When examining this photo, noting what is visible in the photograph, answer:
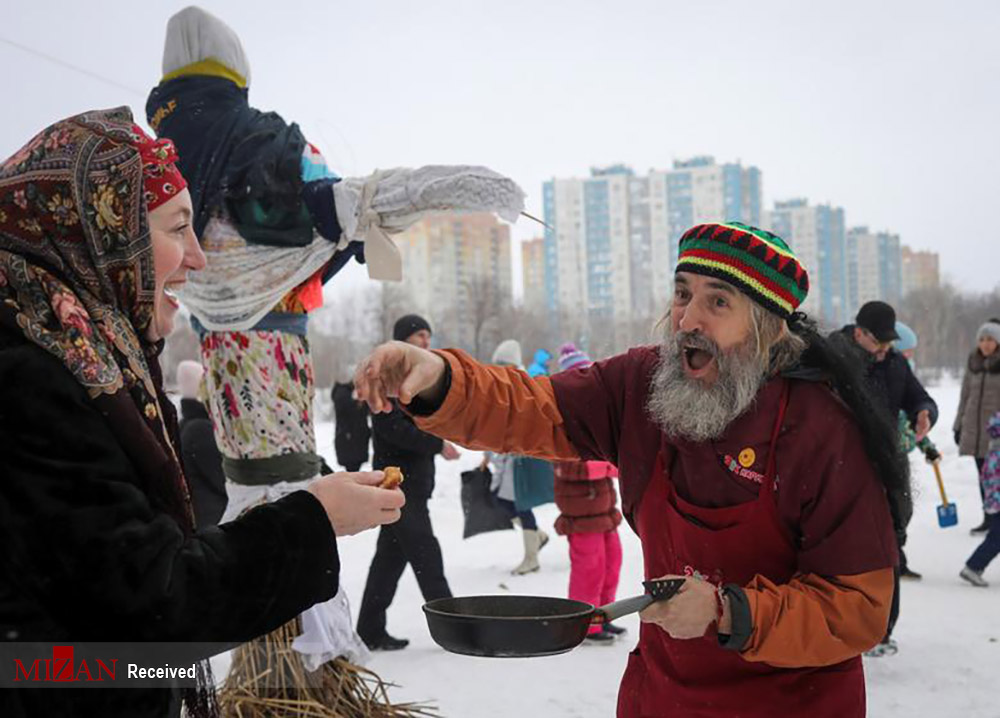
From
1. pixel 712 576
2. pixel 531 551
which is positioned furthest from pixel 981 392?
pixel 712 576

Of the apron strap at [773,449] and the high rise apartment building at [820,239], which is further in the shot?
the high rise apartment building at [820,239]

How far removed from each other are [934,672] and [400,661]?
2.98 meters

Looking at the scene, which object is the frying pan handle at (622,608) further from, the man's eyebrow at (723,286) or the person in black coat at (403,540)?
the person in black coat at (403,540)

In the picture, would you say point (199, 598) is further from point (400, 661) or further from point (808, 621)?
point (400, 661)

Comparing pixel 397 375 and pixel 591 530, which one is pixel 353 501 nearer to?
pixel 397 375

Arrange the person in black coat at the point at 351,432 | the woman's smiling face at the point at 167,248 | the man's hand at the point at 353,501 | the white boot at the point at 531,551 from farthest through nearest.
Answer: the white boot at the point at 531,551 → the person in black coat at the point at 351,432 → the woman's smiling face at the point at 167,248 → the man's hand at the point at 353,501

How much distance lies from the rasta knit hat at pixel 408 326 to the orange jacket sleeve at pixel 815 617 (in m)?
4.06

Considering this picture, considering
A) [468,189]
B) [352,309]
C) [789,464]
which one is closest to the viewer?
[789,464]

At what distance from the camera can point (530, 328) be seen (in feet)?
133

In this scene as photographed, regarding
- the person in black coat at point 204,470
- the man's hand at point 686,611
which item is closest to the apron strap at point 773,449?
the man's hand at point 686,611

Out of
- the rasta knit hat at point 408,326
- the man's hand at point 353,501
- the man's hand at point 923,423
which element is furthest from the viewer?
the man's hand at point 923,423

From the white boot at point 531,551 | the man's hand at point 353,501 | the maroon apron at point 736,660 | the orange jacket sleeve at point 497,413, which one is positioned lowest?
the white boot at point 531,551

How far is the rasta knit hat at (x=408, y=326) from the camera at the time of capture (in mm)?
5809

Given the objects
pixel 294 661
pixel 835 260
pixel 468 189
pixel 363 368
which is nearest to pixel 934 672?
pixel 294 661
